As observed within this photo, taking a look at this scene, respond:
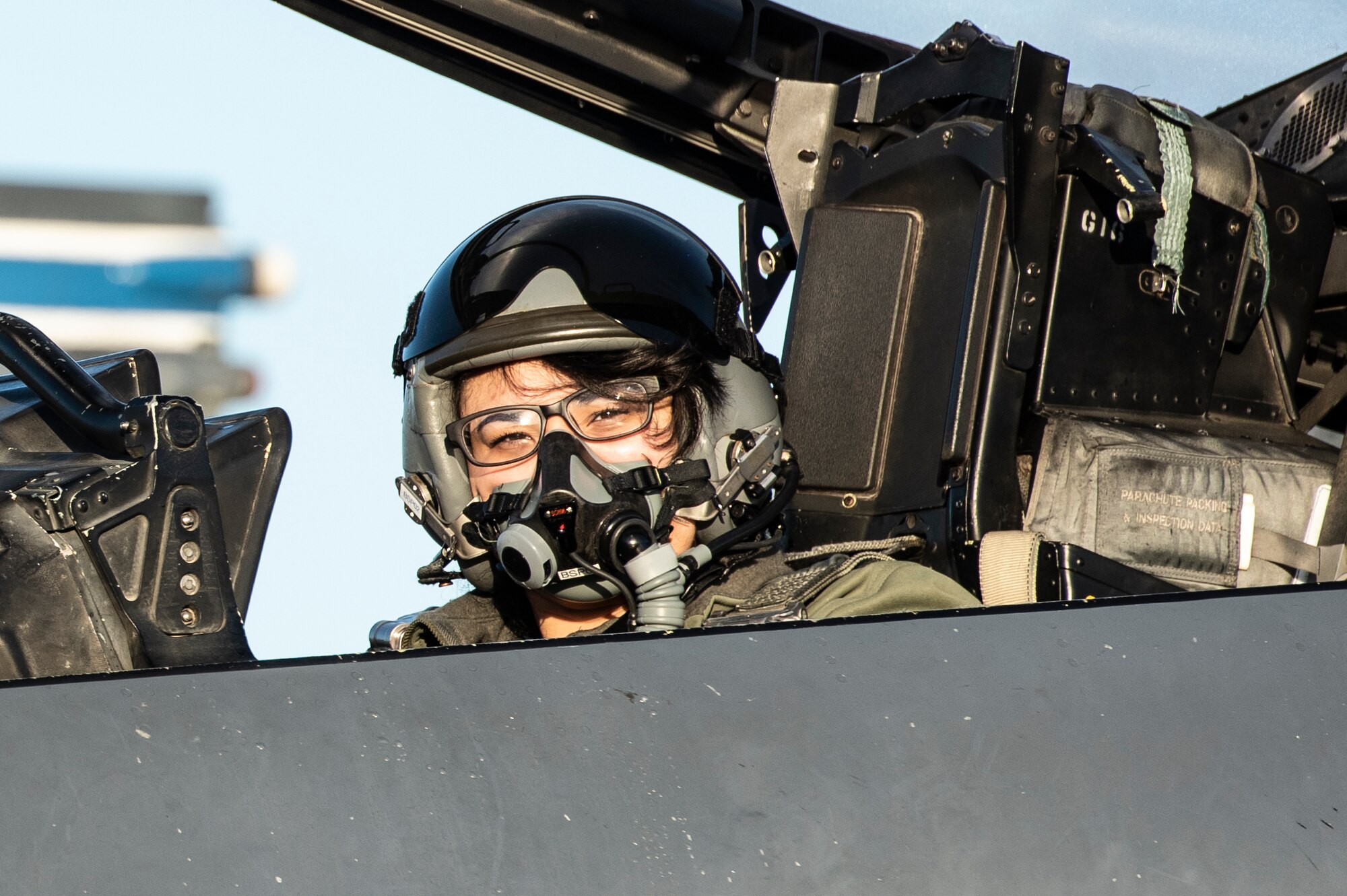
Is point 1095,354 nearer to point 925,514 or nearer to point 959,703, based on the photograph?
point 925,514

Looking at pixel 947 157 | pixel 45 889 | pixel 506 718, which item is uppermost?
pixel 947 157

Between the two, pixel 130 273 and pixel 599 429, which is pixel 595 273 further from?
pixel 130 273

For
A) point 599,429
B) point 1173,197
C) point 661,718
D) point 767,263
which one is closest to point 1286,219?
point 1173,197

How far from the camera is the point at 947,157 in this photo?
192 centimetres

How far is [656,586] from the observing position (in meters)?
1.59

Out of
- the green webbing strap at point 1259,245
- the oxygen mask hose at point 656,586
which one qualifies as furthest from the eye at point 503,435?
the green webbing strap at point 1259,245

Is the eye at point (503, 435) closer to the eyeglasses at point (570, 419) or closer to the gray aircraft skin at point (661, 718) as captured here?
the eyeglasses at point (570, 419)

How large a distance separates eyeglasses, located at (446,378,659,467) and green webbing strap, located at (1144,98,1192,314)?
2.31ft

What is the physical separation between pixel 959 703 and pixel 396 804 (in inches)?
13.0

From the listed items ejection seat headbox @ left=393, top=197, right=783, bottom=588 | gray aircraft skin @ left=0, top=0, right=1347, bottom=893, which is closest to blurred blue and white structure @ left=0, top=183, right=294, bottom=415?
ejection seat headbox @ left=393, top=197, right=783, bottom=588

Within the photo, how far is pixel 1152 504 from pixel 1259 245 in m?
0.49

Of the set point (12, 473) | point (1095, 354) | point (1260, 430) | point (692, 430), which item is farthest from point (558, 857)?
point (1260, 430)

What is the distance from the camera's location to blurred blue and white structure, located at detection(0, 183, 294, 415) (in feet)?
9.61

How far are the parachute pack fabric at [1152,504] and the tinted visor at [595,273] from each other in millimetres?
459
